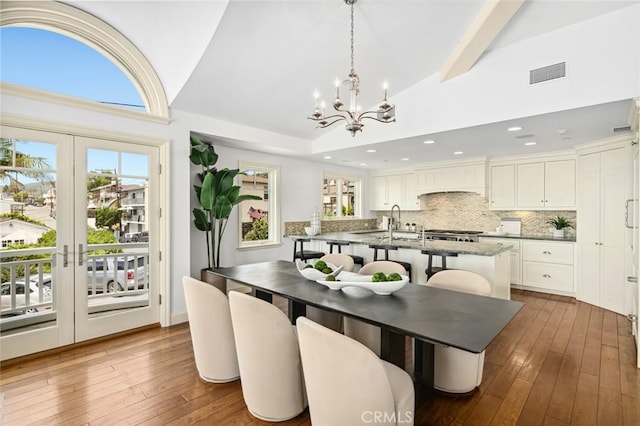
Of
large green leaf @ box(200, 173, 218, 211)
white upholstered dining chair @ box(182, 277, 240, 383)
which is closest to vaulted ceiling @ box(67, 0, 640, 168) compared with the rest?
large green leaf @ box(200, 173, 218, 211)

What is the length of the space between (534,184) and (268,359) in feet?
19.3

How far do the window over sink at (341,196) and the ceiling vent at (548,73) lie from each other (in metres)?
4.20

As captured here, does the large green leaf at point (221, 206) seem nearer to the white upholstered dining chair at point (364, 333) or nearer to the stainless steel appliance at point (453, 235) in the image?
the white upholstered dining chair at point (364, 333)

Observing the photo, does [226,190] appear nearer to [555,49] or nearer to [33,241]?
[33,241]

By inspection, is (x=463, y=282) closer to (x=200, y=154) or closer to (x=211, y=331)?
(x=211, y=331)

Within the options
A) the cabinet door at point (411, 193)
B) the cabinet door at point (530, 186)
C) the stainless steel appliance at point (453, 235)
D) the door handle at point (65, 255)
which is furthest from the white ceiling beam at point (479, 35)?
the door handle at point (65, 255)

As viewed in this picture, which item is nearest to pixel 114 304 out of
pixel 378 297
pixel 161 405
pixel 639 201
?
pixel 161 405

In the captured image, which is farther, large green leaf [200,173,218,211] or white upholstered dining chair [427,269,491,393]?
large green leaf [200,173,218,211]

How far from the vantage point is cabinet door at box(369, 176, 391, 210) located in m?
7.86

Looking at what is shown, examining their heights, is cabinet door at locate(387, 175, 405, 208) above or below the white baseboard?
above

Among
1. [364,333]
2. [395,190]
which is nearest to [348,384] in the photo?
[364,333]

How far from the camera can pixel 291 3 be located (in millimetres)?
2777

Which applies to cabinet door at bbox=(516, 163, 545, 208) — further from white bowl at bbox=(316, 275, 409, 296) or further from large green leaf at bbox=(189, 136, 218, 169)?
large green leaf at bbox=(189, 136, 218, 169)

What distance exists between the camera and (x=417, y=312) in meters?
1.86
